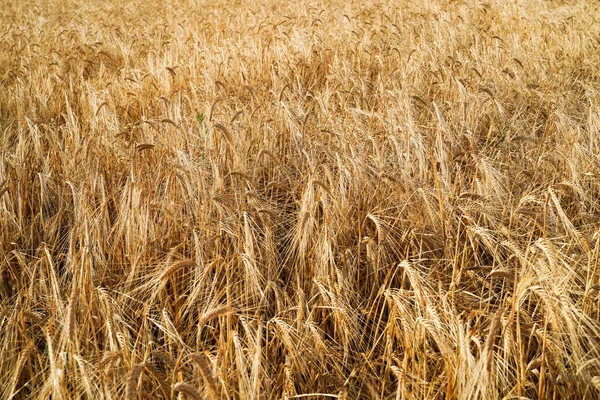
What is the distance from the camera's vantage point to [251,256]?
1.71 m

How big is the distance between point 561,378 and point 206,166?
1.86 m

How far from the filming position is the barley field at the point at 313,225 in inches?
53.4

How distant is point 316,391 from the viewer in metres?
1.45

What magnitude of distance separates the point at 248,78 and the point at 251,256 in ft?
8.22

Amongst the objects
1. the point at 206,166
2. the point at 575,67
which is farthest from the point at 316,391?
the point at 575,67

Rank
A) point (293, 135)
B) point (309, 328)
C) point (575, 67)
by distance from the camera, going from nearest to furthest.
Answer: point (309, 328), point (293, 135), point (575, 67)

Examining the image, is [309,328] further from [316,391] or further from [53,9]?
[53,9]

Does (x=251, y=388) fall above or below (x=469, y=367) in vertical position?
below

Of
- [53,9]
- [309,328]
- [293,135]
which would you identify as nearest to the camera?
[309,328]

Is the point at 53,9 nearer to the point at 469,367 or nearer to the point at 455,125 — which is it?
the point at 455,125

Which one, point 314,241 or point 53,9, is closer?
point 314,241

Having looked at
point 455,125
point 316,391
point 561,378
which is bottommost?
point 316,391

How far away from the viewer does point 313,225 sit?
1.96m

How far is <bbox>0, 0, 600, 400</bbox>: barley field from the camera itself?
1.36 m
